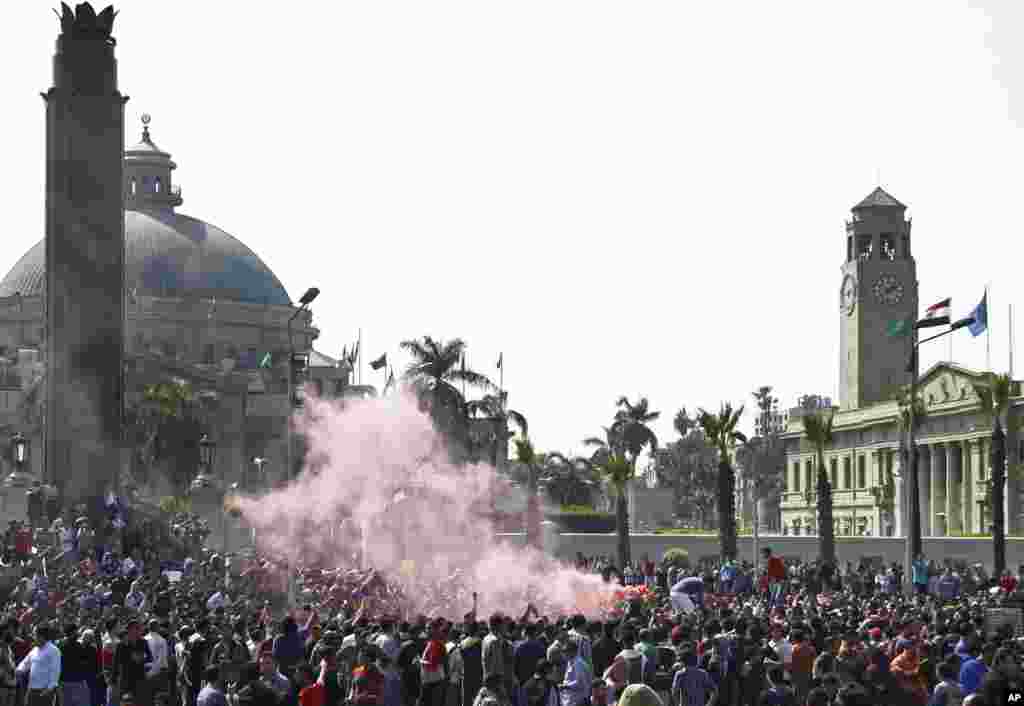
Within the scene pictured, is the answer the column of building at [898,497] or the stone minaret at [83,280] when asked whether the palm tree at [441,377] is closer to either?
the stone minaret at [83,280]

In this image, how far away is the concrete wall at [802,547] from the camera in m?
70.9

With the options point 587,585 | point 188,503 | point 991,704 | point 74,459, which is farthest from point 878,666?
point 188,503

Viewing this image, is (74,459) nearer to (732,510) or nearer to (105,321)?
(105,321)

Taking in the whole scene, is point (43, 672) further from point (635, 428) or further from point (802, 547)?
point (635, 428)

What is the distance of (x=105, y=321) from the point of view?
190 feet

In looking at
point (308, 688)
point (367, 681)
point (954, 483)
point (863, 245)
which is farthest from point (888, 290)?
point (367, 681)

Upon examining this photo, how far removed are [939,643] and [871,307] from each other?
312ft

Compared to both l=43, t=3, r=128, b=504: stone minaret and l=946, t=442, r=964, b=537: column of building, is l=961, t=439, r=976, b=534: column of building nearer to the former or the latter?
l=946, t=442, r=964, b=537: column of building

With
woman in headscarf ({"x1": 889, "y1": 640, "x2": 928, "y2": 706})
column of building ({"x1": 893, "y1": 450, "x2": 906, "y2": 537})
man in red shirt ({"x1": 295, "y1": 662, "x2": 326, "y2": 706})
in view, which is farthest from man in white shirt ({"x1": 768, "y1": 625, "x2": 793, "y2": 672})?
column of building ({"x1": 893, "y1": 450, "x2": 906, "y2": 537})

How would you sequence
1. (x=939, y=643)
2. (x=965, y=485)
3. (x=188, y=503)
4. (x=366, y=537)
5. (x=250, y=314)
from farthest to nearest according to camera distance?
(x=250, y=314) → (x=965, y=485) → (x=188, y=503) → (x=366, y=537) → (x=939, y=643)

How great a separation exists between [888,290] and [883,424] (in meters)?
12.3

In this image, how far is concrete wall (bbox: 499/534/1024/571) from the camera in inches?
2793

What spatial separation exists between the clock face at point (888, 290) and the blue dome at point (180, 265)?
135 feet

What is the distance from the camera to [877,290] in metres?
114
